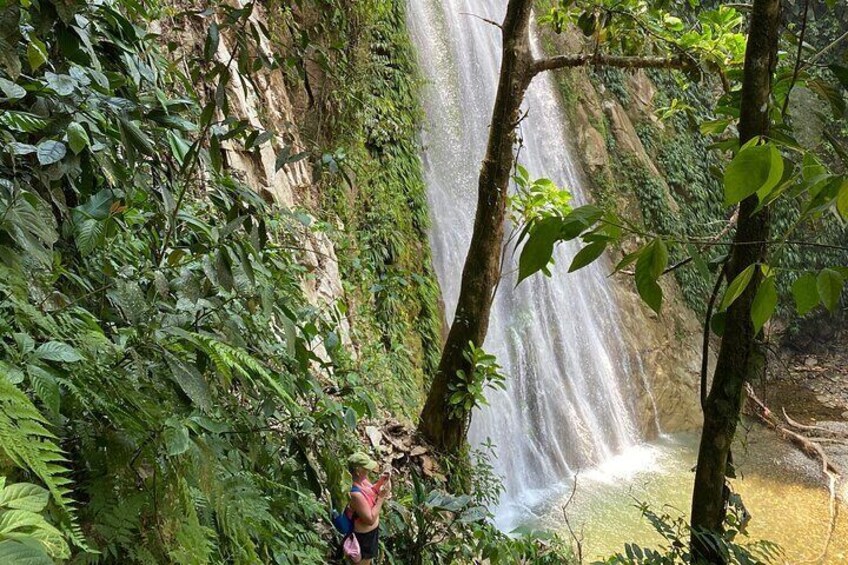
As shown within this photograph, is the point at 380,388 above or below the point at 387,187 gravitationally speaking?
below

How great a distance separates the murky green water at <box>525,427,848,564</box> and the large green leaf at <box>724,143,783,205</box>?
17.9 ft

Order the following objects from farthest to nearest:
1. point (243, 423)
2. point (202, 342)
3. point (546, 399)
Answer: point (546, 399) < point (243, 423) < point (202, 342)

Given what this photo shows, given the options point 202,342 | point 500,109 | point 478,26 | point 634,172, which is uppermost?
point 478,26

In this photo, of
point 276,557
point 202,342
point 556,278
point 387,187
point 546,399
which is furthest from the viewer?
point 556,278

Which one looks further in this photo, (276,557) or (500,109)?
(500,109)

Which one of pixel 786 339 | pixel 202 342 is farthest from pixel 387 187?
pixel 786 339

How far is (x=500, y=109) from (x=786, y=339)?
11.5 meters

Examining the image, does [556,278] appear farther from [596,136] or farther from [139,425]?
[139,425]

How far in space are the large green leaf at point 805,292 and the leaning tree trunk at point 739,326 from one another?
421mm

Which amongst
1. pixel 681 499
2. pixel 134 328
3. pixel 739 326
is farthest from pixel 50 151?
pixel 681 499

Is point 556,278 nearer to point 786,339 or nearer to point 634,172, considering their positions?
point 634,172

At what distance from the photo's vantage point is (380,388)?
4.96 m

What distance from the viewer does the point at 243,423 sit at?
6.88ft

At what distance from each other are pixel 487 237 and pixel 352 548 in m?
2.40
